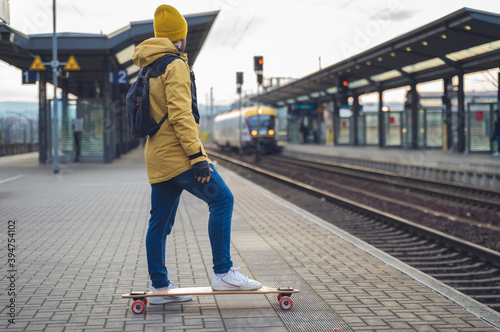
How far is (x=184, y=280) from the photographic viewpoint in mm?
4898

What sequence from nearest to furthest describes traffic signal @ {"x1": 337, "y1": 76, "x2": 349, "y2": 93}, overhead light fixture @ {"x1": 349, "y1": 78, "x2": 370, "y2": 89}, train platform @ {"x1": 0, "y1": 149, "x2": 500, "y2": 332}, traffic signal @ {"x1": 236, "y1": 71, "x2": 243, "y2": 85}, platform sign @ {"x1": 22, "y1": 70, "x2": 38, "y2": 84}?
train platform @ {"x1": 0, "y1": 149, "x2": 500, "y2": 332} → traffic signal @ {"x1": 337, "y1": 76, "x2": 349, "y2": 93} → platform sign @ {"x1": 22, "y1": 70, "x2": 38, "y2": 84} → traffic signal @ {"x1": 236, "y1": 71, "x2": 243, "y2": 85} → overhead light fixture @ {"x1": 349, "y1": 78, "x2": 370, "y2": 89}

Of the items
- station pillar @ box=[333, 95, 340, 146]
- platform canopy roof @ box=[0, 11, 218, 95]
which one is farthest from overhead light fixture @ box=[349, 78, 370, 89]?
platform canopy roof @ box=[0, 11, 218, 95]

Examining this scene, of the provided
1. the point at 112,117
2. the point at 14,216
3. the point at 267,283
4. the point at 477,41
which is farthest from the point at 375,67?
the point at 267,283

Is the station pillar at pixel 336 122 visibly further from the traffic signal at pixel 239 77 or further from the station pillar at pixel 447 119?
the traffic signal at pixel 239 77

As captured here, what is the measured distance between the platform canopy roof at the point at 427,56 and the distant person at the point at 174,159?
13064 millimetres

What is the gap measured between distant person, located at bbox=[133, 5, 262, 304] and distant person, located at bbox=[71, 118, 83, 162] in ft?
65.7

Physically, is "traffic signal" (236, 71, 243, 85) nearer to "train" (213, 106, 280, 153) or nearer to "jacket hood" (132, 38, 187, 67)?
"train" (213, 106, 280, 153)

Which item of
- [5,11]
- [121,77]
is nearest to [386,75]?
[121,77]

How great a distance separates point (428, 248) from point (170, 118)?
506 centimetres

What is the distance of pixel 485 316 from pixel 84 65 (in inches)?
930

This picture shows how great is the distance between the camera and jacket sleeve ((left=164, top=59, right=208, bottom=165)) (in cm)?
384

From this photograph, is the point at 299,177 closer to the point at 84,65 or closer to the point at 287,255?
the point at 84,65

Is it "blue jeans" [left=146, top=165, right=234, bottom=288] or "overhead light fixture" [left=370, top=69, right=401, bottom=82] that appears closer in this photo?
"blue jeans" [left=146, top=165, right=234, bottom=288]

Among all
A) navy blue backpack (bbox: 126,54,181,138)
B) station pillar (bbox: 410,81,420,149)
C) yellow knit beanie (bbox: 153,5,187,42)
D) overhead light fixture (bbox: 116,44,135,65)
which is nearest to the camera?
navy blue backpack (bbox: 126,54,181,138)
